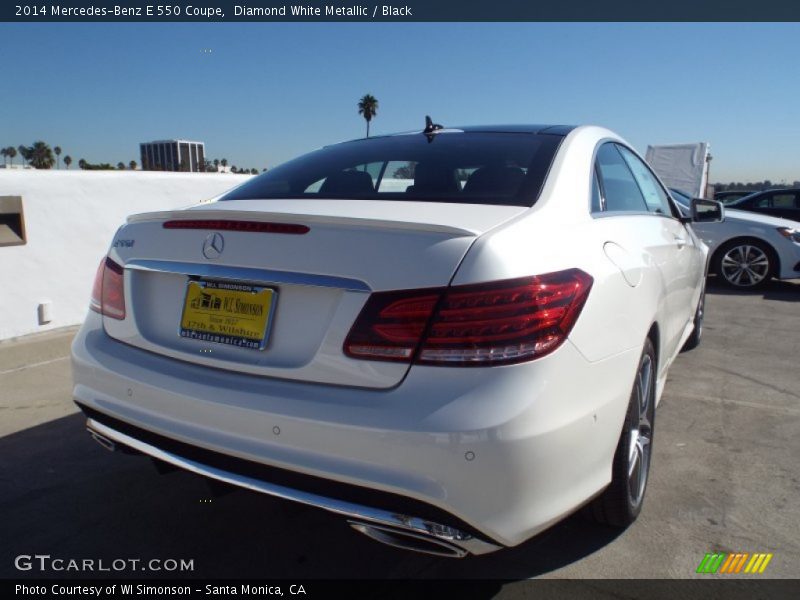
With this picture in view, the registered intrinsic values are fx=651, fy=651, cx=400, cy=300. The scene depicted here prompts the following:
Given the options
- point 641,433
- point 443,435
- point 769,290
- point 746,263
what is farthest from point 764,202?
point 443,435

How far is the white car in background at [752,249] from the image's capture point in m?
8.70

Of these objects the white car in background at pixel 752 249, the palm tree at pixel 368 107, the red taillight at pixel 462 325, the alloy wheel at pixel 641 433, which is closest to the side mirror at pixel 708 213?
the alloy wheel at pixel 641 433

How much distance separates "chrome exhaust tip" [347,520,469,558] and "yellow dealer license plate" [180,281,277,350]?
0.60 metres

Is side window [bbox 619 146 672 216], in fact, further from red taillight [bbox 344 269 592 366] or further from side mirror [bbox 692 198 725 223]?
red taillight [bbox 344 269 592 366]

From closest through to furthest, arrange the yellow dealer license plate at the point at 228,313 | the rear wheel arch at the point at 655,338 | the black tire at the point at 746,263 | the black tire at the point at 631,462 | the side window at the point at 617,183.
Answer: the yellow dealer license plate at the point at 228,313
the black tire at the point at 631,462
the rear wheel arch at the point at 655,338
the side window at the point at 617,183
the black tire at the point at 746,263

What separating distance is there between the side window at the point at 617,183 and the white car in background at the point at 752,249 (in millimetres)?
6106

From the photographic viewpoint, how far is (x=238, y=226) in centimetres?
201

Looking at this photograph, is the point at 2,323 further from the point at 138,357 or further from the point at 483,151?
the point at 483,151

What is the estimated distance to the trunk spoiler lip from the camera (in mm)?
1771

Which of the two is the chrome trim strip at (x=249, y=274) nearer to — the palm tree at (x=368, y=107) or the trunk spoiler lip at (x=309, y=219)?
the trunk spoiler lip at (x=309, y=219)

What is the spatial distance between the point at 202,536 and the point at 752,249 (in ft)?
28.4

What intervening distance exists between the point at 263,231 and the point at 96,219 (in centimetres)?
460

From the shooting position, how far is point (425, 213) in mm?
1950

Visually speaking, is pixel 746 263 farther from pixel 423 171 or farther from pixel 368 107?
pixel 368 107
